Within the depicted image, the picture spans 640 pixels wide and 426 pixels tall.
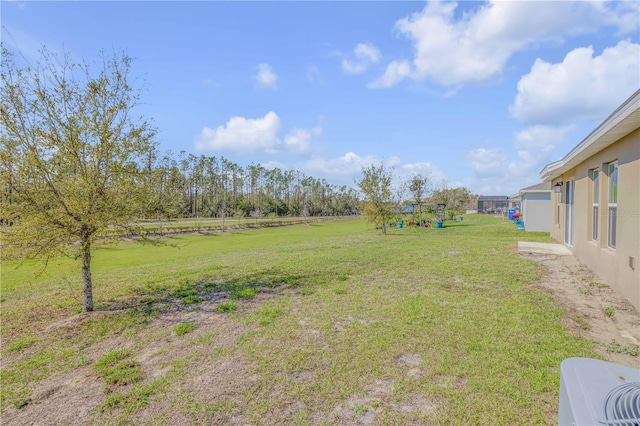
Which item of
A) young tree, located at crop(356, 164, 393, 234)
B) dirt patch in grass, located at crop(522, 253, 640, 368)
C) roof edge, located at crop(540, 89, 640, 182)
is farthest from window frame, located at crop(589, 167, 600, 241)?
young tree, located at crop(356, 164, 393, 234)

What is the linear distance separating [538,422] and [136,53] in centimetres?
726

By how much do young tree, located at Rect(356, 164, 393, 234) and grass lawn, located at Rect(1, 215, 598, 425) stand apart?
37.9 feet

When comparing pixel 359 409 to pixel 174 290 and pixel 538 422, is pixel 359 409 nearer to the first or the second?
pixel 538 422

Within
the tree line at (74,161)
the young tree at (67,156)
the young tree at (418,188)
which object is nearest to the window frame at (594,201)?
the tree line at (74,161)

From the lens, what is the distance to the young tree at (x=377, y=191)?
1803 cm

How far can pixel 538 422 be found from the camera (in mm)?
2213

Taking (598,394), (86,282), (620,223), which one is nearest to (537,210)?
(620,223)

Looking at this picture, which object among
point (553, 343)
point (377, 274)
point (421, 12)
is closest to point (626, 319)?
point (553, 343)

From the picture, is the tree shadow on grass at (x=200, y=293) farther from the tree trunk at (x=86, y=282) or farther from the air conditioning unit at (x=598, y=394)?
the air conditioning unit at (x=598, y=394)

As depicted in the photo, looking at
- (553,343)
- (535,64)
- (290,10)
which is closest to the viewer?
(553,343)

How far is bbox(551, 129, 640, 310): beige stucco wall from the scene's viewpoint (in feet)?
15.9

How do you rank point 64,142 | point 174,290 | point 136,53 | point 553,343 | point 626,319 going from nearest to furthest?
point 553,343 < point 626,319 < point 64,142 < point 136,53 < point 174,290

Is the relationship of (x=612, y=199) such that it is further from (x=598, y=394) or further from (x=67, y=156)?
(x=67, y=156)

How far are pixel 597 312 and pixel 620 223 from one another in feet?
6.61
